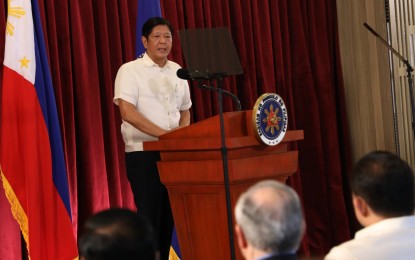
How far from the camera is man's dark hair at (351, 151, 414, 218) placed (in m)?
1.99

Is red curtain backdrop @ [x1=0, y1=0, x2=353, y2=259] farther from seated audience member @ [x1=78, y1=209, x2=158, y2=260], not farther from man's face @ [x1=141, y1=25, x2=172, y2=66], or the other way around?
seated audience member @ [x1=78, y1=209, x2=158, y2=260]

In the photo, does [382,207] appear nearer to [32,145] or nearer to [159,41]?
[159,41]

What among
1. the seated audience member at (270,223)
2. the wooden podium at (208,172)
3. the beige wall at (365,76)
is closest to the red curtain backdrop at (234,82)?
the beige wall at (365,76)

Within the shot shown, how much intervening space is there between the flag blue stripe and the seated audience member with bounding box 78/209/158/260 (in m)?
2.97

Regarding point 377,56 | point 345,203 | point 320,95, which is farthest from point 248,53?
point 345,203

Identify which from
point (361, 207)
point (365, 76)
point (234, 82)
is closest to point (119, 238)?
point (361, 207)

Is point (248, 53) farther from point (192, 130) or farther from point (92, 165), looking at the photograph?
point (192, 130)

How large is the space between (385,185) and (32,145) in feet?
8.90

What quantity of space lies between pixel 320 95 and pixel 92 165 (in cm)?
252

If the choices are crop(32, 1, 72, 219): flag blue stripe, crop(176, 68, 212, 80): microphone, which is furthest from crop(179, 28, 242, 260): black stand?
crop(32, 1, 72, 219): flag blue stripe

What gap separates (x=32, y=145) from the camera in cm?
419

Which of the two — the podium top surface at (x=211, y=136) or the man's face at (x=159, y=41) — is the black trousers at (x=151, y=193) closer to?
the podium top surface at (x=211, y=136)

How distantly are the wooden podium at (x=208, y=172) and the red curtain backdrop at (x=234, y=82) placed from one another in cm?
115

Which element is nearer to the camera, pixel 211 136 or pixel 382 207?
pixel 382 207
